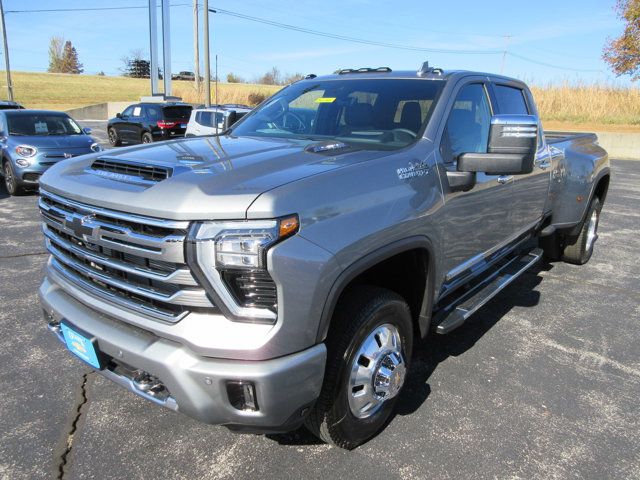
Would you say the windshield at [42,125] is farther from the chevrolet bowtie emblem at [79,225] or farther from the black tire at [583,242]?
the black tire at [583,242]

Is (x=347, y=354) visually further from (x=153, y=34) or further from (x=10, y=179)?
(x=153, y=34)

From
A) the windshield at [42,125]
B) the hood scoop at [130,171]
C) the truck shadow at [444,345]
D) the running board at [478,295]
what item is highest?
the hood scoop at [130,171]

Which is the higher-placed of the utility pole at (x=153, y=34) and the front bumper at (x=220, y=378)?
the utility pole at (x=153, y=34)

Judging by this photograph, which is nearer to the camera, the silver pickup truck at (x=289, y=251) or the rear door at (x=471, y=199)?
the silver pickup truck at (x=289, y=251)

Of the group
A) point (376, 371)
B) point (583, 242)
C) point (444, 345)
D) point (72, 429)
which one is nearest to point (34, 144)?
point (72, 429)

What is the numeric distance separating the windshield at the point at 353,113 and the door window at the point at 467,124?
18cm

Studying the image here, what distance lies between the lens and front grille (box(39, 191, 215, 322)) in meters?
1.95

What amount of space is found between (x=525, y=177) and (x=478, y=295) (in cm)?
115

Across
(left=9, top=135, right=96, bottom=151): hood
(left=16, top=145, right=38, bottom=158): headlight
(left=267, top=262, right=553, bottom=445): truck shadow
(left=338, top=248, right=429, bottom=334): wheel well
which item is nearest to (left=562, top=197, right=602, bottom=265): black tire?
(left=267, top=262, right=553, bottom=445): truck shadow

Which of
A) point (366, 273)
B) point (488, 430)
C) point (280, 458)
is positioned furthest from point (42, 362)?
point (488, 430)

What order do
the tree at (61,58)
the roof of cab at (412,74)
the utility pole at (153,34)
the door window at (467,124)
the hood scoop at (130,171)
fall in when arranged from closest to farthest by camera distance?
1. the hood scoop at (130,171)
2. the door window at (467,124)
3. the roof of cab at (412,74)
4. the utility pole at (153,34)
5. the tree at (61,58)

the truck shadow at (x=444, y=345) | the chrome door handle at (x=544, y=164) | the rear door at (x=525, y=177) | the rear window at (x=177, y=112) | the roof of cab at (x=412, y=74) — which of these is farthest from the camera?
the rear window at (x=177, y=112)

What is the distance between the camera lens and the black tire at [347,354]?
2.25 meters

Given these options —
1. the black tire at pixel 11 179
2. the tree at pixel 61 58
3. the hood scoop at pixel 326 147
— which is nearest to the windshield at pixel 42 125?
the black tire at pixel 11 179
